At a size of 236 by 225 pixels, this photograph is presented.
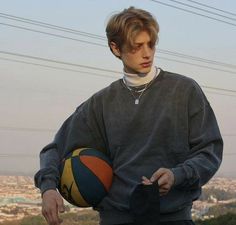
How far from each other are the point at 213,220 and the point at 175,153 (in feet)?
54.5

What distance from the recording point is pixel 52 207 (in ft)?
9.43

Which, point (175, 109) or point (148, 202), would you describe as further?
point (175, 109)

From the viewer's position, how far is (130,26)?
10.0 ft

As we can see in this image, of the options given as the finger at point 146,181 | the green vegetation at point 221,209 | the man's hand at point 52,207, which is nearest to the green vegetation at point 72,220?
the green vegetation at point 221,209

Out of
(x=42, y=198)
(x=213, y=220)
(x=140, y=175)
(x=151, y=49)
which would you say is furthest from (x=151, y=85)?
(x=213, y=220)

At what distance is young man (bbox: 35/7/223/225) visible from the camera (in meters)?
2.92

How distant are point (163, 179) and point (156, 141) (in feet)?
1.02

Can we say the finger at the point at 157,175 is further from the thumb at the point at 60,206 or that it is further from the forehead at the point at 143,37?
the forehead at the point at 143,37

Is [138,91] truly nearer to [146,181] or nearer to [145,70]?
[145,70]

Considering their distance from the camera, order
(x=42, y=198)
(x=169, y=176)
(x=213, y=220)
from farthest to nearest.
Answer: (x=213, y=220)
(x=42, y=198)
(x=169, y=176)

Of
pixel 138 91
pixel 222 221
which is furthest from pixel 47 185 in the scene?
pixel 222 221

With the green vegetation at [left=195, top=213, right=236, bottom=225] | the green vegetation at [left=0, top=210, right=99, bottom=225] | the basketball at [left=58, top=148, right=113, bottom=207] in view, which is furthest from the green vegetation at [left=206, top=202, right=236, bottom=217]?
the basketball at [left=58, top=148, right=113, bottom=207]

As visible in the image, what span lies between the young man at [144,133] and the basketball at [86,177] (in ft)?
0.13

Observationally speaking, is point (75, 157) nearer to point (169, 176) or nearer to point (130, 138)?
point (130, 138)
